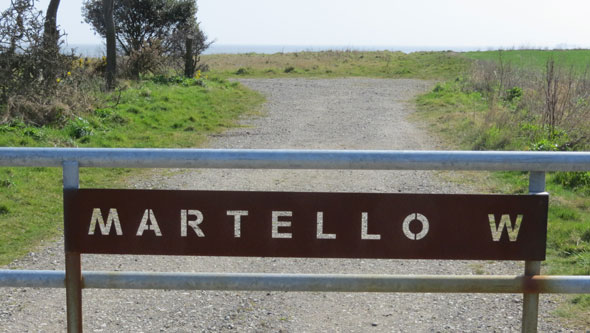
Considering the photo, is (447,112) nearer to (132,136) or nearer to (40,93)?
(132,136)

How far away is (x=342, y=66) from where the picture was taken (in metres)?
40.3

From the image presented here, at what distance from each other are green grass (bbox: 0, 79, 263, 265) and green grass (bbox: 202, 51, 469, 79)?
1317 centimetres

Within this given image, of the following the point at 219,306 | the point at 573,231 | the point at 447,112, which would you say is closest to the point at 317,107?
the point at 447,112

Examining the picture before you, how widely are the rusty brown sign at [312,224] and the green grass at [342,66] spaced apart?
3151 centimetres

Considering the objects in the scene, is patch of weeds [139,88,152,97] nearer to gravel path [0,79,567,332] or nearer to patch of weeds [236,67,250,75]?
gravel path [0,79,567,332]

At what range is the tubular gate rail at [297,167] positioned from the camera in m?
2.50

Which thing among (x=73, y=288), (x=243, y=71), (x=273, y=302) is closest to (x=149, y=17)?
(x=243, y=71)

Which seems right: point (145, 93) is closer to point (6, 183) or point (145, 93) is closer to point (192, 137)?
point (192, 137)

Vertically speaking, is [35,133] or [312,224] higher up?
[312,224]

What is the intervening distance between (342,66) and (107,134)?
28.6 m

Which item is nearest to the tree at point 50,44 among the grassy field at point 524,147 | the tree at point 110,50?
the tree at point 110,50

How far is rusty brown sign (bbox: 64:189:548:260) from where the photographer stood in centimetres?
262

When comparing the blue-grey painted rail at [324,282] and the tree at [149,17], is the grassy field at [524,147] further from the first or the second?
the tree at [149,17]

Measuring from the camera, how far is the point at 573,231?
7051mm
